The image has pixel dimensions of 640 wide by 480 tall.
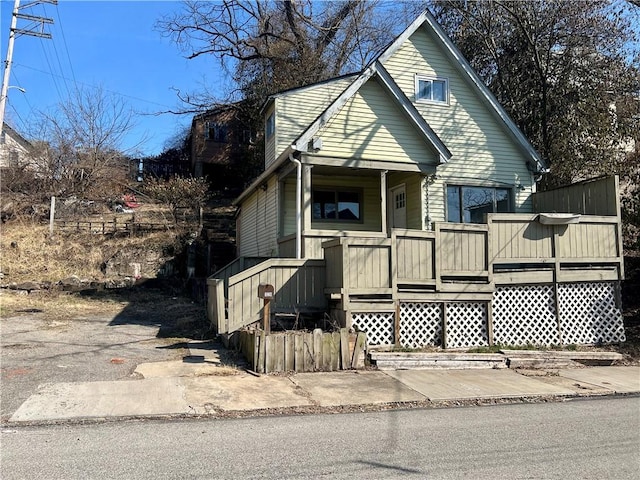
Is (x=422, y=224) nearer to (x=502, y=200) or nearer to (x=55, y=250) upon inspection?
(x=502, y=200)

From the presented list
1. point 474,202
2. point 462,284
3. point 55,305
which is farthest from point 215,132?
point 462,284

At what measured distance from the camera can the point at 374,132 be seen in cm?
1316

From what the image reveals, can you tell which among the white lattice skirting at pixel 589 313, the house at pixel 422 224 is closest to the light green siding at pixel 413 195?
the house at pixel 422 224

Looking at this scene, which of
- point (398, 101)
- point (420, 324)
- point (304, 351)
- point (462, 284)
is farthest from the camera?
point (398, 101)

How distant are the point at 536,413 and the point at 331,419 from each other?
2808 mm

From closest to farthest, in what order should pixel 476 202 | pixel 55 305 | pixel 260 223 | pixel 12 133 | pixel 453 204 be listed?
pixel 453 204
pixel 476 202
pixel 55 305
pixel 260 223
pixel 12 133

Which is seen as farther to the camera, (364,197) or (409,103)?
(364,197)

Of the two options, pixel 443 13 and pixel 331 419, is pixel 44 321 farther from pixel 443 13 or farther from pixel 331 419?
pixel 443 13

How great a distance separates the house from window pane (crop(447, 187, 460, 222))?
30 mm

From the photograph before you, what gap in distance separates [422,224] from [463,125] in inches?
137

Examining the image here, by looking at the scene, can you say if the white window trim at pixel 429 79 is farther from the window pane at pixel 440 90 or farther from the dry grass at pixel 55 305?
the dry grass at pixel 55 305

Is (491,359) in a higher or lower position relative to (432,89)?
lower

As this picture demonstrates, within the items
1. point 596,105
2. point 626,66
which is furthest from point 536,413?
point 626,66

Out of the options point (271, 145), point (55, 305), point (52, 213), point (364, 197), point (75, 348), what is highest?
point (271, 145)
